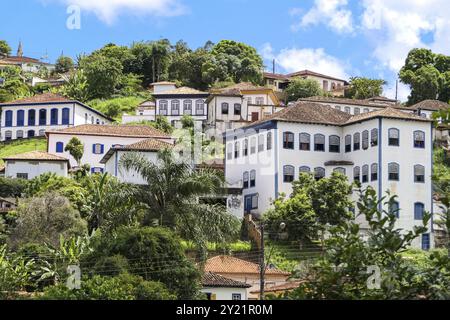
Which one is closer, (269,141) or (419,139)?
(419,139)

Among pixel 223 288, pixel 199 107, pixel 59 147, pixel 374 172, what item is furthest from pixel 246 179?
pixel 199 107

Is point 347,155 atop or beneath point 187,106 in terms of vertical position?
beneath

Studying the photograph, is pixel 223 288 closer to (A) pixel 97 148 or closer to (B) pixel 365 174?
(B) pixel 365 174

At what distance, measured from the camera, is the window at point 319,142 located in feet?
229

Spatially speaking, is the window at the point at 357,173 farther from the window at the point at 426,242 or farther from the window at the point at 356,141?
the window at the point at 426,242

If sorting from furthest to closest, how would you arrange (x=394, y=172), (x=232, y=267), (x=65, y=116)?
(x=65, y=116), (x=394, y=172), (x=232, y=267)

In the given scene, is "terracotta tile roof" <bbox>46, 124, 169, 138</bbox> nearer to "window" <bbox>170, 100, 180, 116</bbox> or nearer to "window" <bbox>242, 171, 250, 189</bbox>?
"window" <bbox>170, 100, 180, 116</bbox>

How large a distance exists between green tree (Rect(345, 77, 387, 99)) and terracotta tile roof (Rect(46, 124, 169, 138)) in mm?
35488

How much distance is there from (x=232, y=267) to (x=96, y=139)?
32.9 meters

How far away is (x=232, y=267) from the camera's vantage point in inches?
2115

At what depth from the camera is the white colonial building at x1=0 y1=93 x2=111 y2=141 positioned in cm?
9538

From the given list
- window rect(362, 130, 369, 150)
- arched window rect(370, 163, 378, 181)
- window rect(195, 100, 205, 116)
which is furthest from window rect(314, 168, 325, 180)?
window rect(195, 100, 205, 116)

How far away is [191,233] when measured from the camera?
134 ft
